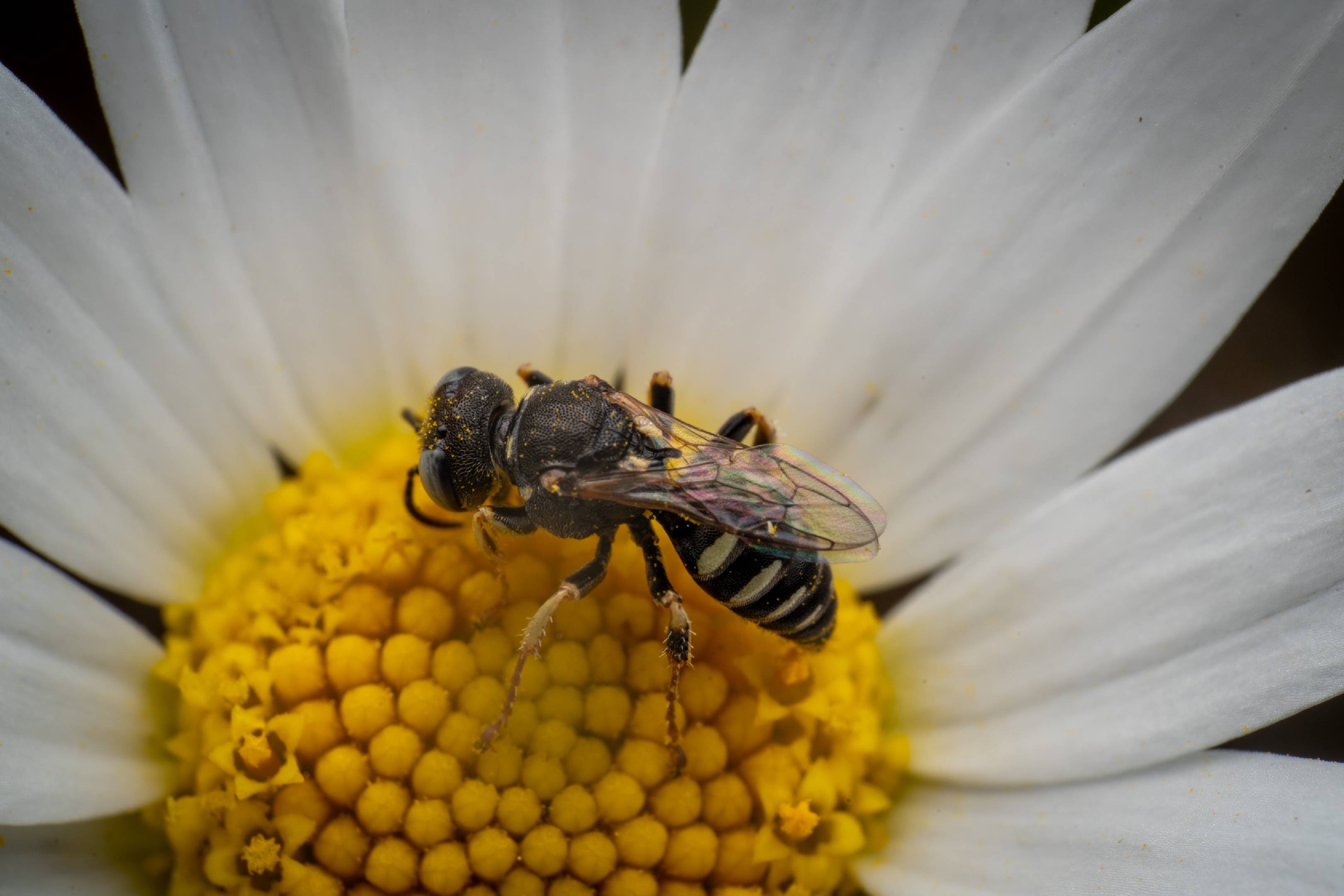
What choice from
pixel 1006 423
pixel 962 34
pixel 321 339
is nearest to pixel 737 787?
pixel 1006 423

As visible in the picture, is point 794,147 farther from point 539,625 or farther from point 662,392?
point 539,625

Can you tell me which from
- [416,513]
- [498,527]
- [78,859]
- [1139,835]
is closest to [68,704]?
[78,859]

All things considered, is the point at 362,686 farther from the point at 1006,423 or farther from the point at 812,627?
the point at 1006,423

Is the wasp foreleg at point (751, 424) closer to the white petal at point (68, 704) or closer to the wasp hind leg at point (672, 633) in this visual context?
the wasp hind leg at point (672, 633)

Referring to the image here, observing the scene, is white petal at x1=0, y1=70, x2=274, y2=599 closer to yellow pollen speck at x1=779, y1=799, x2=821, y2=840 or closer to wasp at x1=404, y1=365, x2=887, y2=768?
wasp at x1=404, y1=365, x2=887, y2=768

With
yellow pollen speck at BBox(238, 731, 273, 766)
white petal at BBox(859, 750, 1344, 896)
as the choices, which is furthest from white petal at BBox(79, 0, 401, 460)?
white petal at BBox(859, 750, 1344, 896)

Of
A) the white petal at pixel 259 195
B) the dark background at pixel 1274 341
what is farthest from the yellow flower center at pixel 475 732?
the dark background at pixel 1274 341

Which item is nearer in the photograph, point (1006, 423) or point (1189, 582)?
point (1189, 582)
